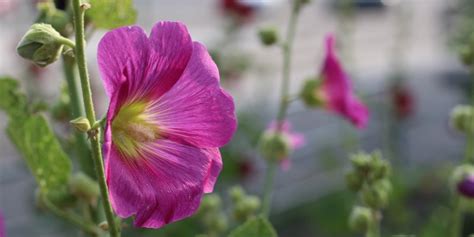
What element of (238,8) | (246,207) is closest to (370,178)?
(246,207)

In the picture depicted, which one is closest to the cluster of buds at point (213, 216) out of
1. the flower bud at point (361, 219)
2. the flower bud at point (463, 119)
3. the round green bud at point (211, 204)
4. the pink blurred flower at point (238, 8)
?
the round green bud at point (211, 204)

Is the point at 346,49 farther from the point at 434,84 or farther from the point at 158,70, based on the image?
the point at 434,84

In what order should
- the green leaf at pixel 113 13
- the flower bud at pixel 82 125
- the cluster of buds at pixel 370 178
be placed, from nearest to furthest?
the flower bud at pixel 82 125, the green leaf at pixel 113 13, the cluster of buds at pixel 370 178

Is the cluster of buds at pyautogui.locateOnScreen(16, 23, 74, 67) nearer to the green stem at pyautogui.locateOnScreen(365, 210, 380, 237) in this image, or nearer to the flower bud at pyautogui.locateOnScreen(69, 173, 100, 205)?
the flower bud at pyautogui.locateOnScreen(69, 173, 100, 205)

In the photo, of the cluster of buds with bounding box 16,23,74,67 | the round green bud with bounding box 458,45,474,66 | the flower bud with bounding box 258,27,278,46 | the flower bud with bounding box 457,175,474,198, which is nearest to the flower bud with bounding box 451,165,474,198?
the flower bud with bounding box 457,175,474,198

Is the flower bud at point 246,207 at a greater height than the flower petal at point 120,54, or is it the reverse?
the flower petal at point 120,54

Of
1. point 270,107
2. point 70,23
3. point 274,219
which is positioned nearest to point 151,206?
point 70,23

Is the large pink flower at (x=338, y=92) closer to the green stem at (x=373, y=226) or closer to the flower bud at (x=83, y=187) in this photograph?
the green stem at (x=373, y=226)

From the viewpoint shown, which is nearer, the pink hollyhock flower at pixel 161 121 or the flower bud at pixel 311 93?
the pink hollyhock flower at pixel 161 121
